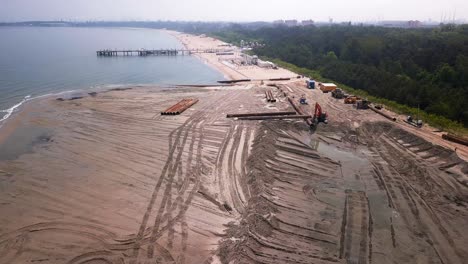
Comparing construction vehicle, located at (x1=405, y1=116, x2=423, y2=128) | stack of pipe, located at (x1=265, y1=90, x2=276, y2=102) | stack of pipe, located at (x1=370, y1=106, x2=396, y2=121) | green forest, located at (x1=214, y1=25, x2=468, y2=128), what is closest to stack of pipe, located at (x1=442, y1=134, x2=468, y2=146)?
construction vehicle, located at (x1=405, y1=116, x2=423, y2=128)

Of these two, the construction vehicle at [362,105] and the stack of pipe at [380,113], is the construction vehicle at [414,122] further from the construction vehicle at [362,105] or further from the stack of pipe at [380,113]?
the construction vehicle at [362,105]

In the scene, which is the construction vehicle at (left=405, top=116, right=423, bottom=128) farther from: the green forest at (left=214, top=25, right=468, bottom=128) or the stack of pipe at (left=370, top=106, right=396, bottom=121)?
the green forest at (left=214, top=25, right=468, bottom=128)

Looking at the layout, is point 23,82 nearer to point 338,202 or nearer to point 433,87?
point 338,202

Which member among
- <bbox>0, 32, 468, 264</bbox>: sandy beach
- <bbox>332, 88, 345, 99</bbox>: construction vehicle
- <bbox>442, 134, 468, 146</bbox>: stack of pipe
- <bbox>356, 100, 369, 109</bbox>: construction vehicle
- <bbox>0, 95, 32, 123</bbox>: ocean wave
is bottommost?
<bbox>0, 32, 468, 264</bbox>: sandy beach

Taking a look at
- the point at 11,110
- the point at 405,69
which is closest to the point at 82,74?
the point at 11,110

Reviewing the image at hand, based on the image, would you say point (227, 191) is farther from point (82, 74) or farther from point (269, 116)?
point (82, 74)

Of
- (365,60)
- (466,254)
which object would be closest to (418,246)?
(466,254)
